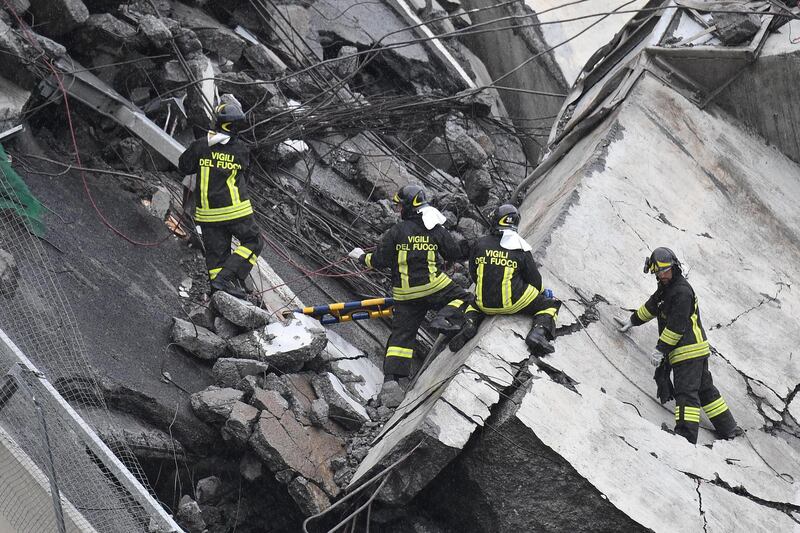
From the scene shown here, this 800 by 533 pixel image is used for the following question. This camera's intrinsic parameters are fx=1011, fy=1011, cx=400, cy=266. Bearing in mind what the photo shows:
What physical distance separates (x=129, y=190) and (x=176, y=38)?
173 cm

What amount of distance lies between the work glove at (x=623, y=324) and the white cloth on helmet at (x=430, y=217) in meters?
1.54

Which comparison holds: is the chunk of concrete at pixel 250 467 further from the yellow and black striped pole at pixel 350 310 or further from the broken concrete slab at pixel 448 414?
the yellow and black striped pole at pixel 350 310

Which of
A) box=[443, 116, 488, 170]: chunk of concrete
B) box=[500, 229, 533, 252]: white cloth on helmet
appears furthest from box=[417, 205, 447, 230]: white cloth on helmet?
box=[443, 116, 488, 170]: chunk of concrete

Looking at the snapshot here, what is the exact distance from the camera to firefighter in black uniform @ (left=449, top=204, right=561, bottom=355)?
270 inches

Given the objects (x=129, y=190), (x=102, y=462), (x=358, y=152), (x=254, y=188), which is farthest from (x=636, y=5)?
(x=102, y=462)

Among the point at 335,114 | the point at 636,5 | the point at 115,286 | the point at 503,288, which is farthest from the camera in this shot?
the point at 636,5

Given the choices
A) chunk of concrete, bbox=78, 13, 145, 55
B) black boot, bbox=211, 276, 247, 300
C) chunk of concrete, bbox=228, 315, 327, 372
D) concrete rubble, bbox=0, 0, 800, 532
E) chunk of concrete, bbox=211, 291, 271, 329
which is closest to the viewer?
concrete rubble, bbox=0, 0, 800, 532

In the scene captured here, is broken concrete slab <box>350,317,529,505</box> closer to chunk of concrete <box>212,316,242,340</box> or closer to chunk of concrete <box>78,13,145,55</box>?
chunk of concrete <box>212,316,242,340</box>

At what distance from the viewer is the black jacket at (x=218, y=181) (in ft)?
26.4

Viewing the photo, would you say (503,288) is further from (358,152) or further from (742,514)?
(358,152)

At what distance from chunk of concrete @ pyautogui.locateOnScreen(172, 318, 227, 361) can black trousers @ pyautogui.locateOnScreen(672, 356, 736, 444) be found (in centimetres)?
335

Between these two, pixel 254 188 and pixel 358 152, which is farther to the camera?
pixel 358 152

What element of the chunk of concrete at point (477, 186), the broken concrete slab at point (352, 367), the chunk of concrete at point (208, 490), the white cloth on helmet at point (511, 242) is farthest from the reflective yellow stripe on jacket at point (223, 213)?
the chunk of concrete at point (477, 186)

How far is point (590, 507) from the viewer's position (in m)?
5.96
